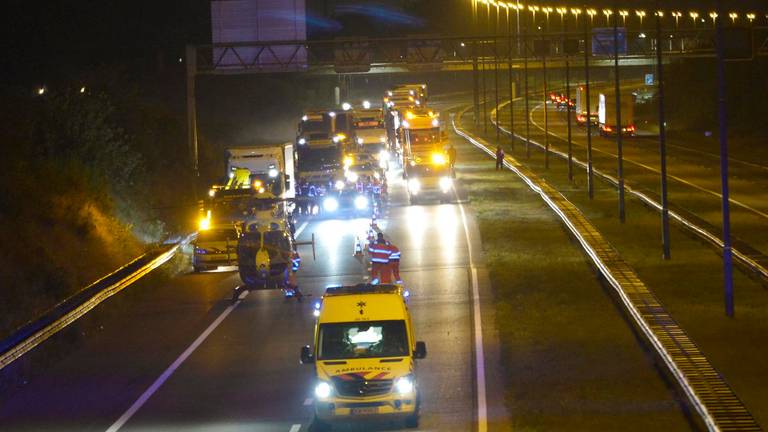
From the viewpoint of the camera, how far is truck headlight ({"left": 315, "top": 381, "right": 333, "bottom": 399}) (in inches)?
701

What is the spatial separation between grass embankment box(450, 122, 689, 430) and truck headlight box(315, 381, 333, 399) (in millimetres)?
3112

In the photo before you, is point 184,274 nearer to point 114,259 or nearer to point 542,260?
point 114,259

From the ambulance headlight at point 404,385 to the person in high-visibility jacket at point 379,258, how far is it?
9.08m

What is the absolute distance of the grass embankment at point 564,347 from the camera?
1864 centimetres

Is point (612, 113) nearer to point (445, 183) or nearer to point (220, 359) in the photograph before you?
point (445, 183)

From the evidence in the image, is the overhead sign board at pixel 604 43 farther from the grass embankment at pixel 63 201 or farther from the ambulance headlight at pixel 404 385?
the ambulance headlight at pixel 404 385

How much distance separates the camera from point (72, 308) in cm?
2689

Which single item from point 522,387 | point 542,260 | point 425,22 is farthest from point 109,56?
point 425,22

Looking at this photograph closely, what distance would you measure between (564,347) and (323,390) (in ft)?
25.7

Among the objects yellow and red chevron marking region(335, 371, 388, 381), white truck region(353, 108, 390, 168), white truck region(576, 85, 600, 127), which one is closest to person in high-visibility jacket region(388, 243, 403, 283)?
yellow and red chevron marking region(335, 371, 388, 381)

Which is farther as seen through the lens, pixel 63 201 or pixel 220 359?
pixel 63 201

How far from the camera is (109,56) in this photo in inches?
3317

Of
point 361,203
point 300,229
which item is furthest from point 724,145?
point 361,203

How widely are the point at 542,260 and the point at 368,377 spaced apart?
19.0 metres
